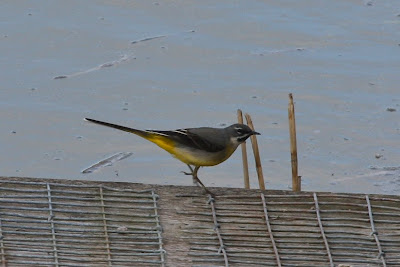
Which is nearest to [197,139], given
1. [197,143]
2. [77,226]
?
[197,143]

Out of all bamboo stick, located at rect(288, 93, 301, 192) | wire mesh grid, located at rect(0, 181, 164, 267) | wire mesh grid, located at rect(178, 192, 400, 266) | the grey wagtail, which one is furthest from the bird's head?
wire mesh grid, located at rect(0, 181, 164, 267)

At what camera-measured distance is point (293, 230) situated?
17.8ft

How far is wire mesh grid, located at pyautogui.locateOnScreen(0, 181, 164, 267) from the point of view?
5.04 m

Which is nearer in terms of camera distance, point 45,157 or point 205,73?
point 45,157

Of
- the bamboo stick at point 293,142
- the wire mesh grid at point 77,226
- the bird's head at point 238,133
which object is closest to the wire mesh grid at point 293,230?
the wire mesh grid at point 77,226

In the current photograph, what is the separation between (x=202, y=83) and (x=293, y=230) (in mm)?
3959

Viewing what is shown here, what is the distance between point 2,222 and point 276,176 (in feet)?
11.1

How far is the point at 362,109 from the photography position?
9016 millimetres

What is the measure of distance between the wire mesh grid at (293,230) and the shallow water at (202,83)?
100 inches

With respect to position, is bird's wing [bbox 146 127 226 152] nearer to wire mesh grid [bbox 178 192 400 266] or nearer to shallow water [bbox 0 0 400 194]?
wire mesh grid [bbox 178 192 400 266]

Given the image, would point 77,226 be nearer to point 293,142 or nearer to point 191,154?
point 191,154

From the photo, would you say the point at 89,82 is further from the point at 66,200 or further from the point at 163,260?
the point at 163,260

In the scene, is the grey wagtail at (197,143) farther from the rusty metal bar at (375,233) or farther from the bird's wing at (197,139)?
the rusty metal bar at (375,233)

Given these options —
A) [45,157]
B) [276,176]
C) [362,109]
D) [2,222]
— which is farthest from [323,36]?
[2,222]
